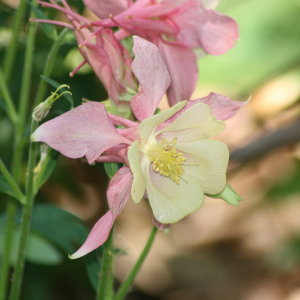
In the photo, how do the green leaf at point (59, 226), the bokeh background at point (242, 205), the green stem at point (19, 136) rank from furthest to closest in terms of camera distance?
the bokeh background at point (242, 205)
the green leaf at point (59, 226)
the green stem at point (19, 136)

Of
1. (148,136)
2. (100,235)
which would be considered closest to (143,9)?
(148,136)

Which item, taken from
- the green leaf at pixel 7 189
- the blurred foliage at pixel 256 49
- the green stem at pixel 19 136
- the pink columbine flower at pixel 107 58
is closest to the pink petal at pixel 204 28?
the pink columbine flower at pixel 107 58

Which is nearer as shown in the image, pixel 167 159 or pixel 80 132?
pixel 80 132

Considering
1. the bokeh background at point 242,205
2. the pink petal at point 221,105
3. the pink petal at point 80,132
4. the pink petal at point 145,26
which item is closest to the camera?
the pink petal at point 80,132

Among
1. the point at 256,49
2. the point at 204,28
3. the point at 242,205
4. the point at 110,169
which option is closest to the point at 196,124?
the point at 110,169

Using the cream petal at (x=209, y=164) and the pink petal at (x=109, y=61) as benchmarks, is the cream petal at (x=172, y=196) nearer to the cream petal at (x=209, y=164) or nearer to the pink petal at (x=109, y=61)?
the cream petal at (x=209, y=164)

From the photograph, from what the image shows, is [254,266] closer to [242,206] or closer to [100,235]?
[242,206]

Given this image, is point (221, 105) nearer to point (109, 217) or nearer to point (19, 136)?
point (109, 217)
